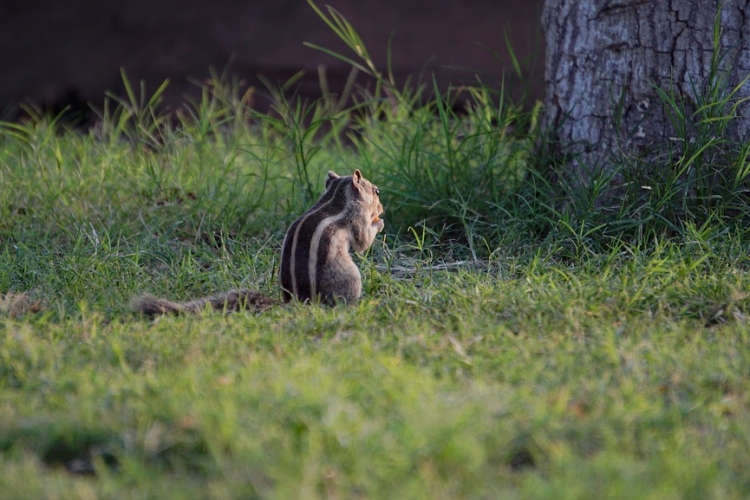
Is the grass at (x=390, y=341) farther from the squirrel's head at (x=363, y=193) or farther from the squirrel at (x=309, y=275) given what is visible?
the squirrel's head at (x=363, y=193)

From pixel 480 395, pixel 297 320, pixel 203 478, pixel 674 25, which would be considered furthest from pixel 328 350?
pixel 674 25

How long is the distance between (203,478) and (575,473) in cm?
103

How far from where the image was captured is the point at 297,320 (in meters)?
3.99

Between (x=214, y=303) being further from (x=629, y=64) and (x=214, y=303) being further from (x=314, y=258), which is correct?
(x=629, y=64)

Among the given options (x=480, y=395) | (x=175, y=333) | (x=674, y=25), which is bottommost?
(x=175, y=333)

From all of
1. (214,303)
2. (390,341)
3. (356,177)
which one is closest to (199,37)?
(356,177)

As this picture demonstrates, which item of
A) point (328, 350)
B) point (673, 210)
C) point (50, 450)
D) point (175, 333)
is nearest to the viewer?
point (50, 450)

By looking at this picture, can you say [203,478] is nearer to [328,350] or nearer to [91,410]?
[91,410]

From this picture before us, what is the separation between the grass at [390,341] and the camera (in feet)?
8.58

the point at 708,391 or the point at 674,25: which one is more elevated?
the point at 674,25

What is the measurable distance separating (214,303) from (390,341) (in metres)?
1.02

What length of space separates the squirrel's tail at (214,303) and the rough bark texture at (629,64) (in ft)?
6.70

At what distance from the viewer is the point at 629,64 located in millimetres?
5285

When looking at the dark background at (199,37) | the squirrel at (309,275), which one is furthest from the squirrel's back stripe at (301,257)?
the dark background at (199,37)
